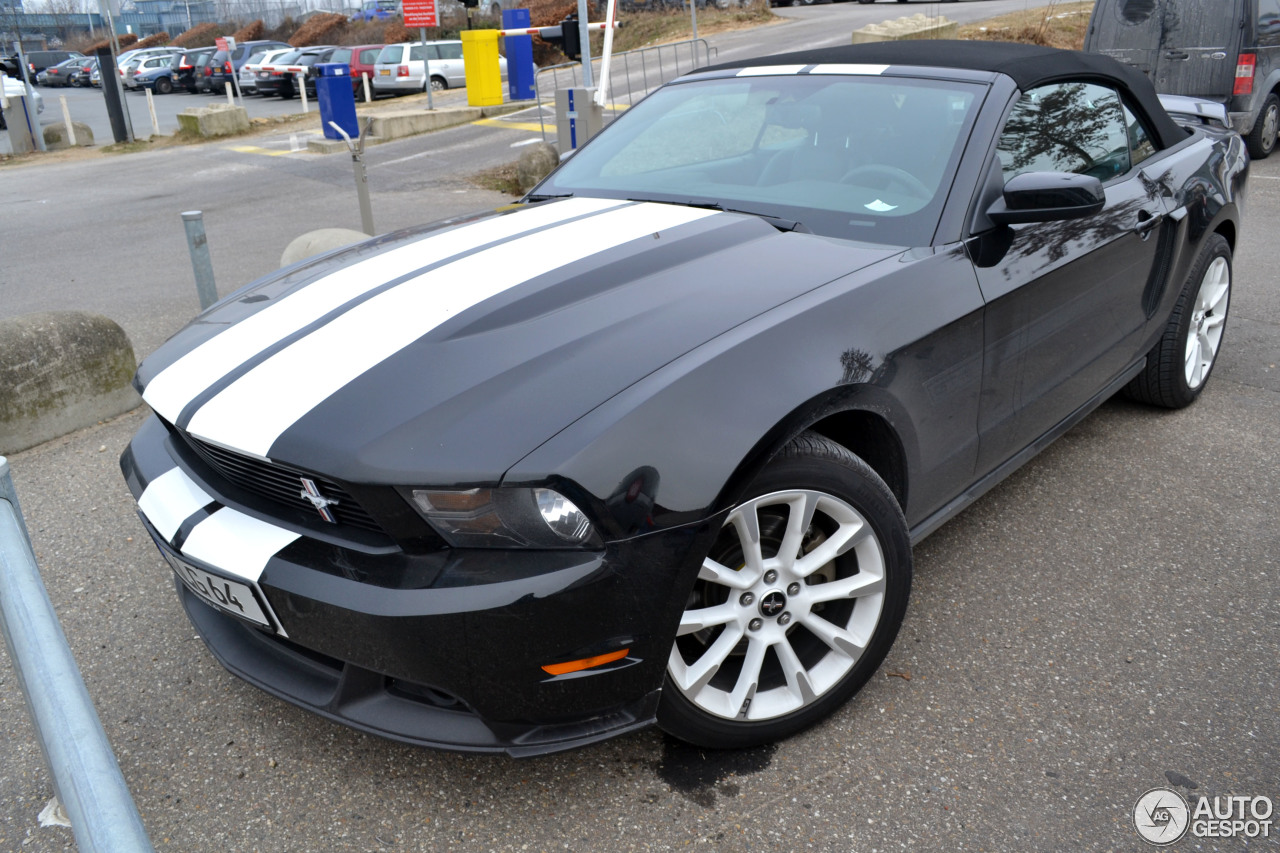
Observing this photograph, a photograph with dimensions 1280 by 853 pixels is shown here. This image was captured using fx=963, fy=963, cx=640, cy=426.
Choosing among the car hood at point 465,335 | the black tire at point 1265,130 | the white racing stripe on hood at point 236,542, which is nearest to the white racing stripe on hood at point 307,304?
the car hood at point 465,335

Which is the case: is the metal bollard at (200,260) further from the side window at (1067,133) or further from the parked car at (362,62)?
the parked car at (362,62)

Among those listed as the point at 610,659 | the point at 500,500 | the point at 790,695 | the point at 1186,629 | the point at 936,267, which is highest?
the point at 936,267

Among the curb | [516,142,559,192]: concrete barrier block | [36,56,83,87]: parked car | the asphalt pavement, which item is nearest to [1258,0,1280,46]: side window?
[516,142,559,192]: concrete barrier block

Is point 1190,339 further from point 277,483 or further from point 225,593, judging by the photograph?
point 225,593

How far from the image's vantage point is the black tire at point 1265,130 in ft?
34.0

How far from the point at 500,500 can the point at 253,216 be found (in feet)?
31.7

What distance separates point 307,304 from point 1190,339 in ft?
11.7

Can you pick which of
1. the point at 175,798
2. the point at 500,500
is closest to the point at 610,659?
the point at 500,500

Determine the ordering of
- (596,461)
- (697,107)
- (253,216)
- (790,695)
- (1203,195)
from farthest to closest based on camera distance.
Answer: (253,216) < (1203,195) < (697,107) < (790,695) < (596,461)

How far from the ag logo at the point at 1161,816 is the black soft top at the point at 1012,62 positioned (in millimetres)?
2059

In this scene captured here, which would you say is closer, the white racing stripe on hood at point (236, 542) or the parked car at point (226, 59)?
the white racing stripe on hood at point (236, 542)

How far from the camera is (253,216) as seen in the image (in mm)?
10359

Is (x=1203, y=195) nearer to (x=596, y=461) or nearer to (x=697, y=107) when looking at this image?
(x=697, y=107)

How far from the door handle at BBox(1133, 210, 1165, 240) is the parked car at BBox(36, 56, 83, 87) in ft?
178
